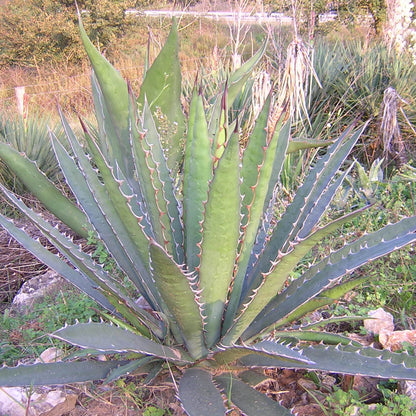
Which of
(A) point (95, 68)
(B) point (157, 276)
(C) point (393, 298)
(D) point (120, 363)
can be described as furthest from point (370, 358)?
(A) point (95, 68)

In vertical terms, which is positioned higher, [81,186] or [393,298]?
[81,186]

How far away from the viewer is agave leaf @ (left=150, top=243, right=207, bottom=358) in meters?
1.04

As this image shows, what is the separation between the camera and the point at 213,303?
1320mm

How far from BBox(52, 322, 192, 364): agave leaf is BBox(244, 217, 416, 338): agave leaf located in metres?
0.36

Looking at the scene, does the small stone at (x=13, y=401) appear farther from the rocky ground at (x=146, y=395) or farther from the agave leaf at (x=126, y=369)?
the agave leaf at (x=126, y=369)

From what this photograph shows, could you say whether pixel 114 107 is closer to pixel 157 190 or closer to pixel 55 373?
pixel 157 190

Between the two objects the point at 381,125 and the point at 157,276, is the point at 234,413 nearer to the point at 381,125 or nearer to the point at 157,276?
the point at 157,276

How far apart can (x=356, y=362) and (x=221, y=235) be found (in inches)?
20.1

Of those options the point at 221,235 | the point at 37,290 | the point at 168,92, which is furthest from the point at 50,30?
the point at 221,235

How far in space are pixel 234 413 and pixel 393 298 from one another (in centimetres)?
109

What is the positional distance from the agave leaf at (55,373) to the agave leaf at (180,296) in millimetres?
281

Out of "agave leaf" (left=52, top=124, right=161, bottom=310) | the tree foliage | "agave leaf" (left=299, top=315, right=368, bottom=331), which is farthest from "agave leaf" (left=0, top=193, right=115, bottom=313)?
the tree foliage

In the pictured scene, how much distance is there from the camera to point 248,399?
128cm

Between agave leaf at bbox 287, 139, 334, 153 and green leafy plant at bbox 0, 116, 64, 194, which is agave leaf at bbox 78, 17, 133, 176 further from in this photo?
green leafy plant at bbox 0, 116, 64, 194
